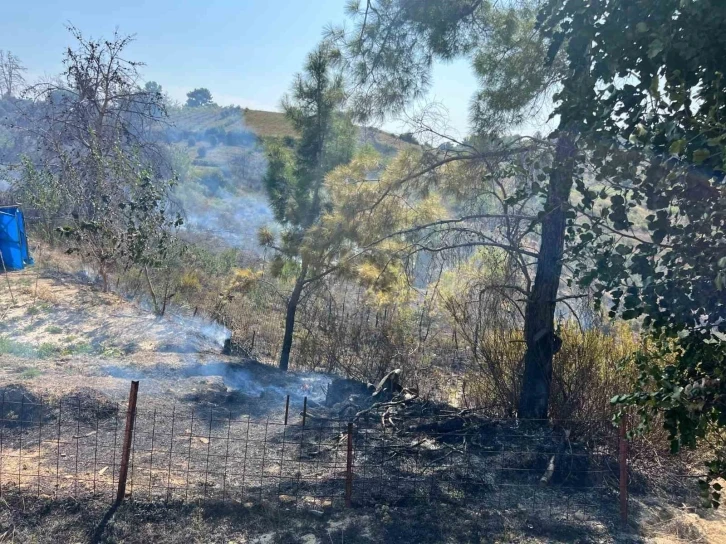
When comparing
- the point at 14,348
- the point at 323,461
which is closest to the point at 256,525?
the point at 323,461

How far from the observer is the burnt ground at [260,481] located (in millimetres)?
4730

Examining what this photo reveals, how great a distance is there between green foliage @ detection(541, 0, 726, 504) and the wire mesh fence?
279cm

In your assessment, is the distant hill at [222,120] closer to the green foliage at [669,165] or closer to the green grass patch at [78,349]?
the green grass patch at [78,349]

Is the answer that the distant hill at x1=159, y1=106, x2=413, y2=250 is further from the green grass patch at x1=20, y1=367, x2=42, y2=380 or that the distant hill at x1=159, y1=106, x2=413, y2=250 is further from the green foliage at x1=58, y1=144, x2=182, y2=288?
the green grass patch at x1=20, y1=367, x2=42, y2=380

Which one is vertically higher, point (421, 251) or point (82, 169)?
point (82, 169)

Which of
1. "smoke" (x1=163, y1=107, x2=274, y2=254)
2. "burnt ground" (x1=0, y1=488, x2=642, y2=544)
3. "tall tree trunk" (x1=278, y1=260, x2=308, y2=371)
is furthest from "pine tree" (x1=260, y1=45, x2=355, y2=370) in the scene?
"smoke" (x1=163, y1=107, x2=274, y2=254)

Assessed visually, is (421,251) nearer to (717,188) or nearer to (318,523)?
(318,523)

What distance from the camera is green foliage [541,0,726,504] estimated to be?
8.60 ft

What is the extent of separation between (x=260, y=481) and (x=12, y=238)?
10.7 metres

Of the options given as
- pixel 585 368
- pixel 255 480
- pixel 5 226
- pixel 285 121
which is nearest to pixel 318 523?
pixel 255 480

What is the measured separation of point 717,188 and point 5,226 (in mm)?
14031

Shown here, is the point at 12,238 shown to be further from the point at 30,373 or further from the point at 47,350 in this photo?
the point at 30,373

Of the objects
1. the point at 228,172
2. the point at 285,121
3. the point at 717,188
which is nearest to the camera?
the point at 717,188

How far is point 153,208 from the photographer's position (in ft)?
42.5
